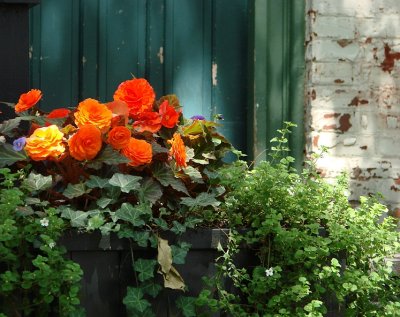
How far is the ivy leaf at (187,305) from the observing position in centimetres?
304

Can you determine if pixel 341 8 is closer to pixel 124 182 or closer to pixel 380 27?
pixel 380 27

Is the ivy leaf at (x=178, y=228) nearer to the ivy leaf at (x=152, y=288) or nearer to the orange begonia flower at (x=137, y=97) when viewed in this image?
the ivy leaf at (x=152, y=288)

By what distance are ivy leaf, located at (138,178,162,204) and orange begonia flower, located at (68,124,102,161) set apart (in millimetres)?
195

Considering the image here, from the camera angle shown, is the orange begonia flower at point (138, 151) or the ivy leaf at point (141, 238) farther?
the orange begonia flower at point (138, 151)

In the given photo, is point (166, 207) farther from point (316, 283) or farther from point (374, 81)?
point (374, 81)

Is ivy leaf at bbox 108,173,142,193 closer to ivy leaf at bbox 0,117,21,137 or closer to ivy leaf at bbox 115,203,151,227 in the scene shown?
ivy leaf at bbox 115,203,151,227

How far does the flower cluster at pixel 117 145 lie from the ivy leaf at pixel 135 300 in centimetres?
31

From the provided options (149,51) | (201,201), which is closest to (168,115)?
(201,201)

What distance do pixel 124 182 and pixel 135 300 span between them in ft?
1.25

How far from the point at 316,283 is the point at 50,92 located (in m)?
1.80

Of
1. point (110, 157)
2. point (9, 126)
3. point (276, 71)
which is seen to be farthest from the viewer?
point (276, 71)

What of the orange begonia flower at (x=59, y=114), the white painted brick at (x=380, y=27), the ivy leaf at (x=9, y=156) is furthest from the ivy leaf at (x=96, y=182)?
the white painted brick at (x=380, y=27)

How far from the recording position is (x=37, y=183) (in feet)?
10.0

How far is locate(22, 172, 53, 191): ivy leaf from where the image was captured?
10.0 ft
